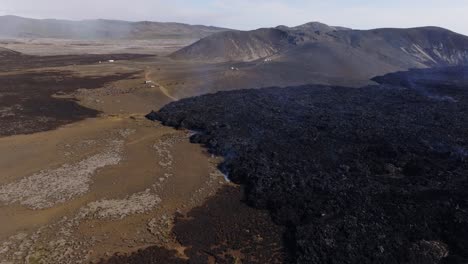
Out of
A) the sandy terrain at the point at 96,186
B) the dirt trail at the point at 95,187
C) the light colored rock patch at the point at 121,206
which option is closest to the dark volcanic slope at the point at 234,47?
the sandy terrain at the point at 96,186

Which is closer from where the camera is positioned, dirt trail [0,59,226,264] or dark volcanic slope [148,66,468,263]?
dark volcanic slope [148,66,468,263]

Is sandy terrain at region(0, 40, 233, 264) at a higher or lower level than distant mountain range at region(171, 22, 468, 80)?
lower

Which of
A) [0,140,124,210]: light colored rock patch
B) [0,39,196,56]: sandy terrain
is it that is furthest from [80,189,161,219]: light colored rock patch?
[0,39,196,56]: sandy terrain

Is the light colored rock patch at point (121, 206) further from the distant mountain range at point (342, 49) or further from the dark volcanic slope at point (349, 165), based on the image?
the distant mountain range at point (342, 49)

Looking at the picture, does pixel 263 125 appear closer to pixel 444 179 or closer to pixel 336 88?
pixel 444 179

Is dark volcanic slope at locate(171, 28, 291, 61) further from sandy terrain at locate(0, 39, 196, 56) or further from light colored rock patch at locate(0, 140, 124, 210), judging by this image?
light colored rock patch at locate(0, 140, 124, 210)

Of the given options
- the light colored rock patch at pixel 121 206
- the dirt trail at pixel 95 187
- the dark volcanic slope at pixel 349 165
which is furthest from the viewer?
the light colored rock patch at pixel 121 206
